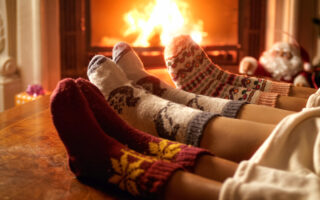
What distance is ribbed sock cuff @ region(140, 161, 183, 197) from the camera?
49 cm

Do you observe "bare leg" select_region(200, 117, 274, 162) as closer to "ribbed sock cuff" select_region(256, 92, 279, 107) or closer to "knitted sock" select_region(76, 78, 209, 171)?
"knitted sock" select_region(76, 78, 209, 171)

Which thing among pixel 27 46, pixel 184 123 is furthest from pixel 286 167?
pixel 27 46

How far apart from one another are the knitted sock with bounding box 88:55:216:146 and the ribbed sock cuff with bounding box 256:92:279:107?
272 mm

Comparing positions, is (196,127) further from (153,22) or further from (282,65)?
(153,22)

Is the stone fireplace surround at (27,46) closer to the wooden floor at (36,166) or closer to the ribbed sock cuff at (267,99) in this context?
the wooden floor at (36,166)

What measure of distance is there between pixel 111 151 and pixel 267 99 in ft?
1.59

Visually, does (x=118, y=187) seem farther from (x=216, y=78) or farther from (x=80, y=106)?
(x=216, y=78)

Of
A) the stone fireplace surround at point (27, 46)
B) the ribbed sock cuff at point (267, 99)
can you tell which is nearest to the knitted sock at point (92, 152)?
the ribbed sock cuff at point (267, 99)

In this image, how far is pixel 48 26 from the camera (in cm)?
214

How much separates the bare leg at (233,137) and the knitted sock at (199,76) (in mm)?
344

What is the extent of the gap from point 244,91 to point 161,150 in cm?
44

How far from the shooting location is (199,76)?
1056 millimetres

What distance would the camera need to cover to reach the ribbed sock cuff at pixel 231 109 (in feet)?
2.53

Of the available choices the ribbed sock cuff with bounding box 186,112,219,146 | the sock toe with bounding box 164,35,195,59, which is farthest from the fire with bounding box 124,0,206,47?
the ribbed sock cuff with bounding box 186,112,219,146
